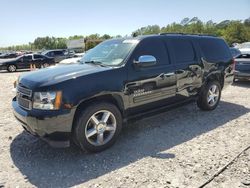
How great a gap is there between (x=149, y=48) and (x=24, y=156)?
112 inches

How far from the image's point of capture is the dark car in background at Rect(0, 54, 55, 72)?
65.7 feet

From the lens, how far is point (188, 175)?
141 inches

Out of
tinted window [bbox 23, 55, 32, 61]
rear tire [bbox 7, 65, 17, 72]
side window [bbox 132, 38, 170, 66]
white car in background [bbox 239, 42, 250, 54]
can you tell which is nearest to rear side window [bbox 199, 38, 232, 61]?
side window [bbox 132, 38, 170, 66]

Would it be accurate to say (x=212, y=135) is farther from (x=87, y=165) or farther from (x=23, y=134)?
(x=23, y=134)

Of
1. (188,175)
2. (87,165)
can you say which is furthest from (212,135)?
(87,165)

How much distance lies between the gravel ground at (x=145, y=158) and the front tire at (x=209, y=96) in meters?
0.64

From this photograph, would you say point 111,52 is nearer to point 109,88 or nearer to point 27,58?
point 109,88

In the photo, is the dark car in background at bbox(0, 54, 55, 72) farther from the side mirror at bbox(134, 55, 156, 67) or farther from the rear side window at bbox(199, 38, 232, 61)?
the side mirror at bbox(134, 55, 156, 67)

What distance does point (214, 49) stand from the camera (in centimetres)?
651

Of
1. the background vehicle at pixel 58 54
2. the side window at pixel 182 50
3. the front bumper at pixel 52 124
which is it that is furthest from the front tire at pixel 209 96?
the background vehicle at pixel 58 54

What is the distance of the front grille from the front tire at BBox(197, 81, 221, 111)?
3.93 m

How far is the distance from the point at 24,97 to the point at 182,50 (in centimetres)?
329

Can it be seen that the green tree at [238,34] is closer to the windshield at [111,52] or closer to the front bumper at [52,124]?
the windshield at [111,52]

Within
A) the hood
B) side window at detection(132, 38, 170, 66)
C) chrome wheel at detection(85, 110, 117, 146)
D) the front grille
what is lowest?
chrome wheel at detection(85, 110, 117, 146)
